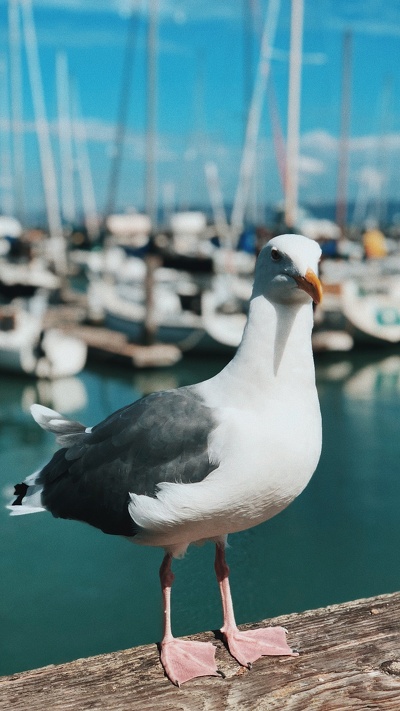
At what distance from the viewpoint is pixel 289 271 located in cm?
193

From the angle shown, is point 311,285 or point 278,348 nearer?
point 311,285

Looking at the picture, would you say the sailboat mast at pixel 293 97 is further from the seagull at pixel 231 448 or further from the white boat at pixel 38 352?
the seagull at pixel 231 448

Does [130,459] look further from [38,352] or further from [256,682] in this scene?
[38,352]

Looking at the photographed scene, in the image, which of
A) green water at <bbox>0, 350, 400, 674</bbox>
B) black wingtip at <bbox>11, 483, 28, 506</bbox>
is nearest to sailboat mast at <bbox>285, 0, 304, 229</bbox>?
green water at <bbox>0, 350, 400, 674</bbox>

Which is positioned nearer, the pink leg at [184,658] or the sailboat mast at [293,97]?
the pink leg at [184,658]

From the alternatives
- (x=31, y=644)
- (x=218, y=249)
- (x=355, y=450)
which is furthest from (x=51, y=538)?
(x=218, y=249)

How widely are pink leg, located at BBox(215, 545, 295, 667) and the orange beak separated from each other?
103 cm

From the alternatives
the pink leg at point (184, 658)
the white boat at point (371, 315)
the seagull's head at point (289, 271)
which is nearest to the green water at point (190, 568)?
the pink leg at point (184, 658)

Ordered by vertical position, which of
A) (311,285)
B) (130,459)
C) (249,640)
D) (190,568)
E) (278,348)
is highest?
(311,285)

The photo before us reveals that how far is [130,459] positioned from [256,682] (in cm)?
72

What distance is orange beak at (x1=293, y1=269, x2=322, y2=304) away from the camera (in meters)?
1.86

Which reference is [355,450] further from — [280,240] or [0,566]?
[280,240]

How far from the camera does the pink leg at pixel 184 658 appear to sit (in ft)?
6.65

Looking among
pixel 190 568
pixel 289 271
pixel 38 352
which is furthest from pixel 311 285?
pixel 38 352
